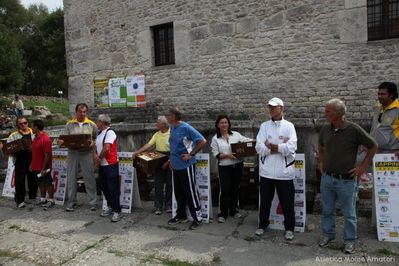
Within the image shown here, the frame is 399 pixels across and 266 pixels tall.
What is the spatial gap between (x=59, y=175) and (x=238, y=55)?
5868mm

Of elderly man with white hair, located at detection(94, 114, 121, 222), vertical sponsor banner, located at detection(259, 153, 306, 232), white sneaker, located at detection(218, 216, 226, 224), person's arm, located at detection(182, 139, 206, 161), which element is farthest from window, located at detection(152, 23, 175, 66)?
vertical sponsor banner, located at detection(259, 153, 306, 232)

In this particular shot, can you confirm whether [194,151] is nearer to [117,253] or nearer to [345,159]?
[117,253]

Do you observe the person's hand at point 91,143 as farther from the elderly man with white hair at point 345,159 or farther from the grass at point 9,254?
the elderly man with white hair at point 345,159

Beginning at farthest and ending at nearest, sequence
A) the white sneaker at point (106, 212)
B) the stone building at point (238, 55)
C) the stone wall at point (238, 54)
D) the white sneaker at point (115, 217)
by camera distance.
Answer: the stone wall at point (238, 54) → the stone building at point (238, 55) → the white sneaker at point (106, 212) → the white sneaker at point (115, 217)

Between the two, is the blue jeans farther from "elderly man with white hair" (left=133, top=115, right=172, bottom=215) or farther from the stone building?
Result: "elderly man with white hair" (left=133, top=115, right=172, bottom=215)

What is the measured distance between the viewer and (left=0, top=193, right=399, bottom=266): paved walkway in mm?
3814

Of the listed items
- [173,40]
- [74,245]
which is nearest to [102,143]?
[74,245]

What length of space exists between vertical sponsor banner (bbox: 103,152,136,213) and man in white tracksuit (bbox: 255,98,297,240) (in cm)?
232

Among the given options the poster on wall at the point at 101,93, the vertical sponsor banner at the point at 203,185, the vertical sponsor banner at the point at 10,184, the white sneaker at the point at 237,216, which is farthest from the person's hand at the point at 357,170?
the poster on wall at the point at 101,93

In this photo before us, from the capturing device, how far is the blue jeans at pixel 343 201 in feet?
12.5

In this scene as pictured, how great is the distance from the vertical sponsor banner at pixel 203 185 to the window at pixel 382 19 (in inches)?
231

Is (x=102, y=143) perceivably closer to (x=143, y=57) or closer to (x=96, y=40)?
(x=143, y=57)

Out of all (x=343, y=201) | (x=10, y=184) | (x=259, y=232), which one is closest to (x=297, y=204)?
(x=259, y=232)

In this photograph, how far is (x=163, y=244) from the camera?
172 inches
